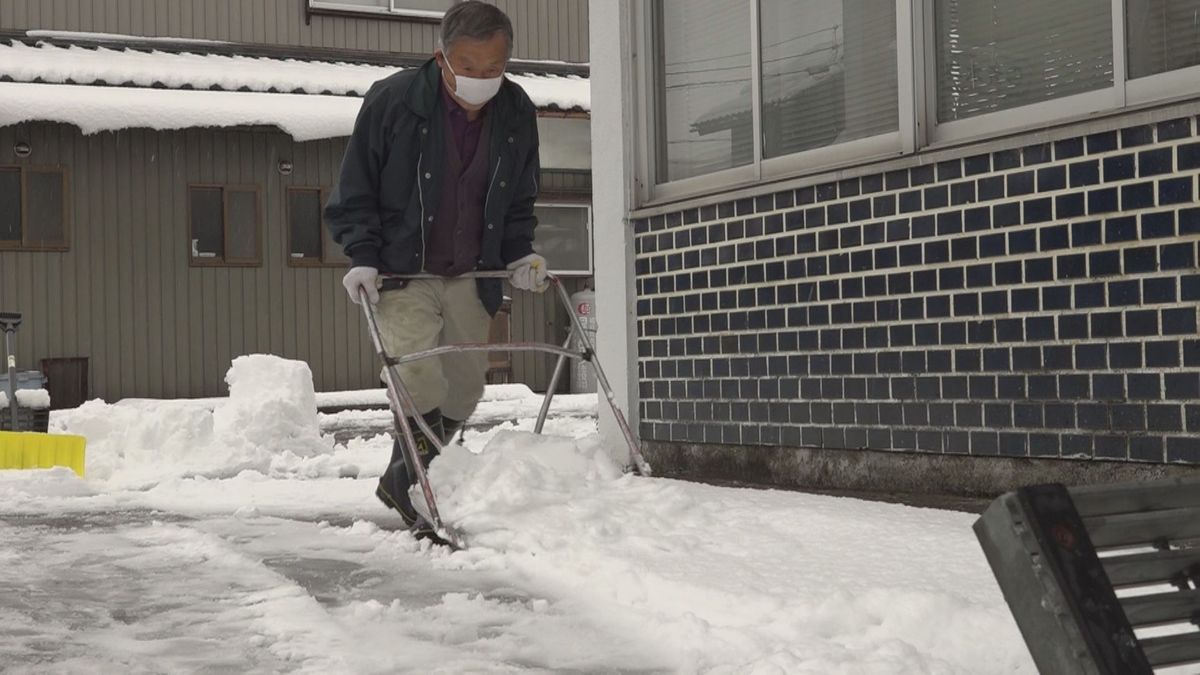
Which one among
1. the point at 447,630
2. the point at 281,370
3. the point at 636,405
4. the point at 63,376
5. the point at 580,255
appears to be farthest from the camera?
the point at 580,255

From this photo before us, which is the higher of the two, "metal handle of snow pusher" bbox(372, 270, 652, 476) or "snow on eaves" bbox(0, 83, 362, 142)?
"snow on eaves" bbox(0, 83, 362, 142)

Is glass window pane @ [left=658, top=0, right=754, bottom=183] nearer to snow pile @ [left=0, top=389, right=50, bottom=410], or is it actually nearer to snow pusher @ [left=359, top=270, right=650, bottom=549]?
snow pusher @ [left=359, top=270, right=650, bottom=549]

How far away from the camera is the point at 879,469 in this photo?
21.1ft

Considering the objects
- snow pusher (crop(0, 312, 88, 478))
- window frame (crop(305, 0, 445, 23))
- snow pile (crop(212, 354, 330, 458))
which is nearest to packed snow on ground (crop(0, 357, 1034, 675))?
snow pusher (crop(0, 312, 88, 478))

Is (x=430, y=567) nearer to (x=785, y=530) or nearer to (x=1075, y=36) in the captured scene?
(x=785, y=530)

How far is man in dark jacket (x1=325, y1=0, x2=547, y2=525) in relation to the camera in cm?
565

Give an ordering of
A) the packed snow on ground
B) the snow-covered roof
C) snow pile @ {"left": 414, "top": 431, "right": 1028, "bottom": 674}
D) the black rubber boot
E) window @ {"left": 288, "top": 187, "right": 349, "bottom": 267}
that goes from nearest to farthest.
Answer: snow pile @ {"left": 414, "top": 431, "right": 1028, "bottom": 674} → the packed snow on ground → the black rubber boot → the snow-covered roof → window @ {"left": 288, "top": 187, "right": 349, "bottom": 267}

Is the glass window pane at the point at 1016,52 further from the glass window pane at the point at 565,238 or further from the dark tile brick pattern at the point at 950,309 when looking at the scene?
the glass window pane at the point at 565,238

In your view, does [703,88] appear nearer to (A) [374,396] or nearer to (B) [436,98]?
(B) [436,98]

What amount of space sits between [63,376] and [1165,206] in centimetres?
1460

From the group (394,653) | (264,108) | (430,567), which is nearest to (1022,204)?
(430,567)

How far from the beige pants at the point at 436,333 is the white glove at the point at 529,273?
0.24 meters

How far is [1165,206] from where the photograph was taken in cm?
502

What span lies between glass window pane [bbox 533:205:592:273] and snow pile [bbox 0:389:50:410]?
31.7ft
